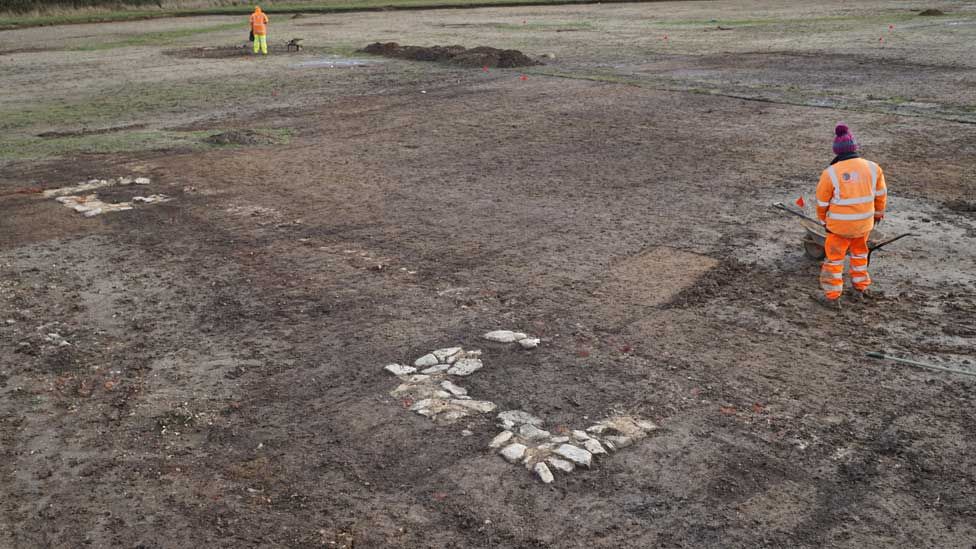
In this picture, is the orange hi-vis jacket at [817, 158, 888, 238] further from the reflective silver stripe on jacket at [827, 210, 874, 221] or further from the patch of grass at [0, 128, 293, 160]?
the patch of grass at [0, 128, 293, 160]

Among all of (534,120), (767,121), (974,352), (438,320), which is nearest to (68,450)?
(438,320)

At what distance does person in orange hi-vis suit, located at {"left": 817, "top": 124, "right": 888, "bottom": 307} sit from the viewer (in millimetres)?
7711

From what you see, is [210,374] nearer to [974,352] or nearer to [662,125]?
[974,352]

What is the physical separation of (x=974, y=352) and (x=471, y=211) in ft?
19.1

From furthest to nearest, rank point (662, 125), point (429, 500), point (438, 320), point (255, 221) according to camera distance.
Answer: point (662, 125) → point (255, 221) → point (438, 320) → point (429, 500)

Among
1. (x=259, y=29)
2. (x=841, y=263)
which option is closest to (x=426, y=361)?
(x=841, y=263)

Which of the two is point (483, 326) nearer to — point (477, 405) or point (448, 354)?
point (448, 354)

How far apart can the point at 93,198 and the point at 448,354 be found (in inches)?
283

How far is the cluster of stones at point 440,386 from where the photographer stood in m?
6.19

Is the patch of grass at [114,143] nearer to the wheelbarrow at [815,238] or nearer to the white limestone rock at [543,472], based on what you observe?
the wheelbarrow at [815,238]

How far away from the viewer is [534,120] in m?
16.1

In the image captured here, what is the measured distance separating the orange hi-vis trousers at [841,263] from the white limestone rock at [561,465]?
3.54m

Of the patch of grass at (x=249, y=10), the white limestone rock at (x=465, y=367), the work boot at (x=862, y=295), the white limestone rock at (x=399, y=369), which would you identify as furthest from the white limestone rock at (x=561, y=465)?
the patch of grass at (x=249, y=10)

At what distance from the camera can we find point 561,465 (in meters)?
5.46
